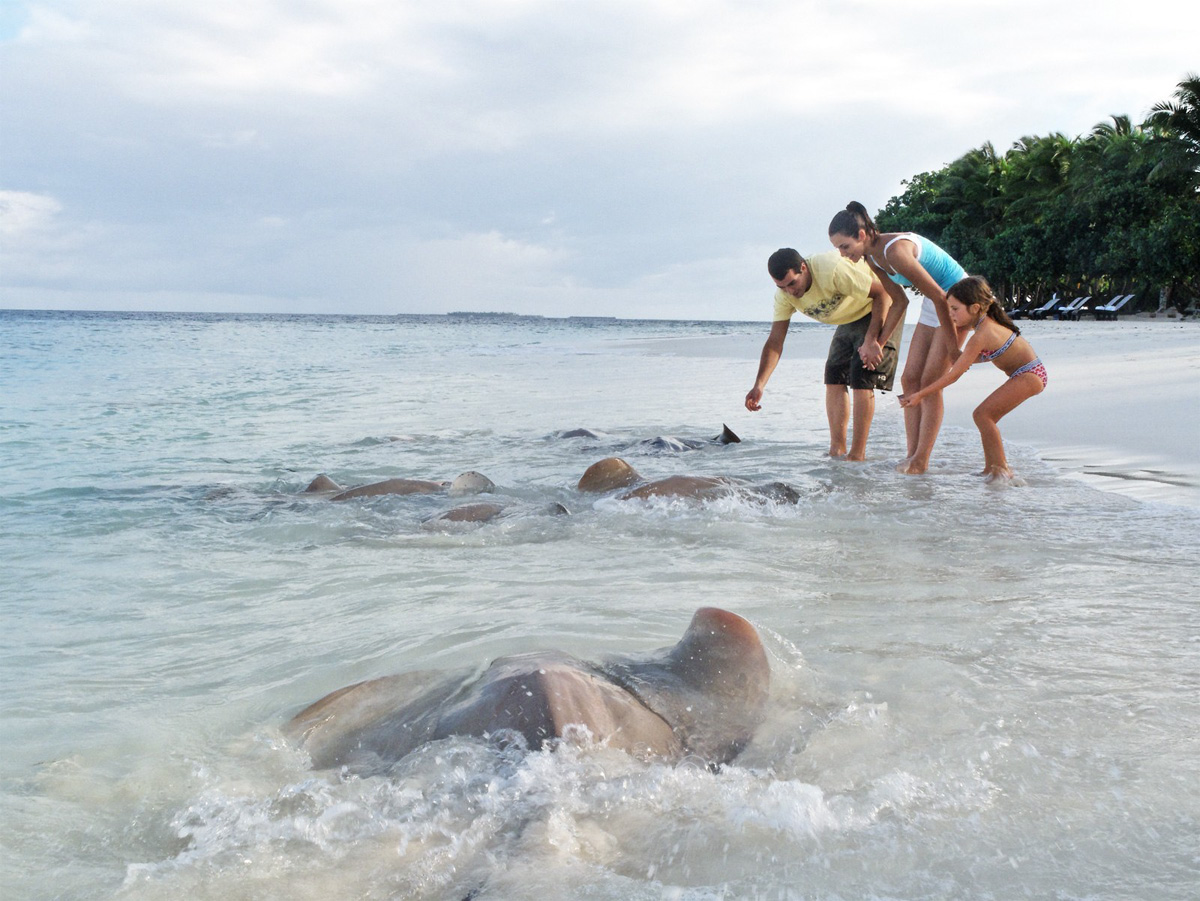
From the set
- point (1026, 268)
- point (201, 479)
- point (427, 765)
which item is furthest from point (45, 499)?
point (1026, 268)

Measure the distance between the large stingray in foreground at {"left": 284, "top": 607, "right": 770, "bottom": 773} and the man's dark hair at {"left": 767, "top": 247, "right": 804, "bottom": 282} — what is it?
426 cm

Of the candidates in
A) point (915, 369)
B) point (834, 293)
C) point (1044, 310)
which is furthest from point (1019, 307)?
point (834, 293)

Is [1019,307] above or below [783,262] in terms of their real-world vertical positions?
above

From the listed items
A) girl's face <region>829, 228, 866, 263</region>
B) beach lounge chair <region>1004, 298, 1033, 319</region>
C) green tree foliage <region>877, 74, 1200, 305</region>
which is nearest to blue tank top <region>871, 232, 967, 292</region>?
girl's face <region>829, 228, 866, 263</region>

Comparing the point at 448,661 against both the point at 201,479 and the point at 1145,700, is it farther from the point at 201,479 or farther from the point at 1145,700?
the point at 201,479

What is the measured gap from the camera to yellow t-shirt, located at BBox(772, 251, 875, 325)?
21.4ft

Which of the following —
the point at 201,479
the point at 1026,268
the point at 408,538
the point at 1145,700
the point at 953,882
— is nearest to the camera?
→ the point at 953,882

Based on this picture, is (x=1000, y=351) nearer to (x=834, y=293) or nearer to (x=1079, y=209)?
(x=834, y=293)

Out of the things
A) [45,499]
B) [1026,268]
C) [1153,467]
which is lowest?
[45,499]

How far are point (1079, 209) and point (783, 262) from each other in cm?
3842

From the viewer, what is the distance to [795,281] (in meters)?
6.34

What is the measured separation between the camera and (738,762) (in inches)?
80.5

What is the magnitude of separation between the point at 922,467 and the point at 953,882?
496 centimetres

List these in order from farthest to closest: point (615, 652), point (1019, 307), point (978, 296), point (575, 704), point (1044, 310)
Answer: point (1019, 307) < point (1044, 310) < point (978, 296) < point (615, 652) < point (575, 704)
